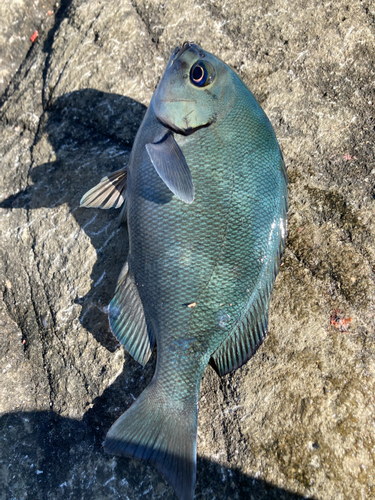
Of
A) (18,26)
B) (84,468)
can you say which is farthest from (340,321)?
(18,26)

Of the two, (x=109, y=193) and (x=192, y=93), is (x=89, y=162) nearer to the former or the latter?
(x=109, y=193)

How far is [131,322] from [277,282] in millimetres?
962

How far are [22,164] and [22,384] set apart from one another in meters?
1.68

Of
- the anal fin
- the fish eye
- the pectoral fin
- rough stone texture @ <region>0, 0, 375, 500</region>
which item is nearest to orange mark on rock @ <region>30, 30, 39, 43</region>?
rough stone texture @ <region>0, 0, 375, 500</region>

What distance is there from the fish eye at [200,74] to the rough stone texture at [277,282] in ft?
2.67

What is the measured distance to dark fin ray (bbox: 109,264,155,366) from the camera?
7.09 feet

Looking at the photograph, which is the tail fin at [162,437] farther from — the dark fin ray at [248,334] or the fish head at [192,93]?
the fish head at [192,93]

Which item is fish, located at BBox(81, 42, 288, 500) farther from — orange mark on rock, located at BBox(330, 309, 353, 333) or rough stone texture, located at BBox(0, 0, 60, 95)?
rough stone texture, located at BBox(0, 0, 60, 95)

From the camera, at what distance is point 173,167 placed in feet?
6.32

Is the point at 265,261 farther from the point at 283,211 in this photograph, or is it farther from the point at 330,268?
the point at 330,268

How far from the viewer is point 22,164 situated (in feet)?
9.79

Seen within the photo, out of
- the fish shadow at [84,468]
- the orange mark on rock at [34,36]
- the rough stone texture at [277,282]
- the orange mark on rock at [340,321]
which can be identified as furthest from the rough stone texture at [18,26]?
the orange mark on rock at [340,321]

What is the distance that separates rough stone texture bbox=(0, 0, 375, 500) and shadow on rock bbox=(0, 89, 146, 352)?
0.04 ft

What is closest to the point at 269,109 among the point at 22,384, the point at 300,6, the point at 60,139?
the point at 300,6
